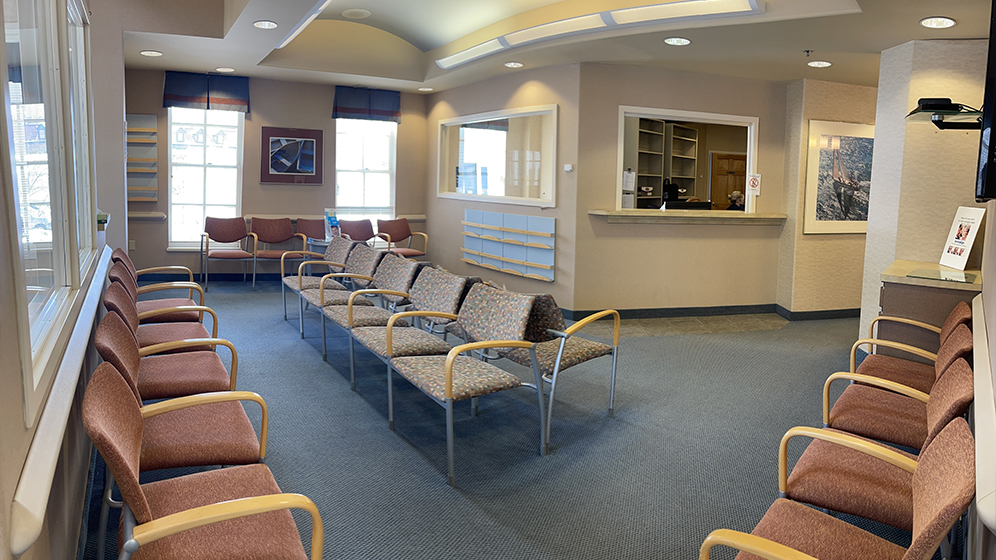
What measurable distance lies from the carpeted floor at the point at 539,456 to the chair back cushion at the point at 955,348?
73 cm

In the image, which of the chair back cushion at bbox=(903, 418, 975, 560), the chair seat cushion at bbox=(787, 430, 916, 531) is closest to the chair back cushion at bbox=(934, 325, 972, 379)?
the chair seat cushion at bbox=(787, 430, 916, 531)

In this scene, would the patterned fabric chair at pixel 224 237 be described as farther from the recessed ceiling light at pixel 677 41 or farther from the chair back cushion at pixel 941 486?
the chair back cushion at pixel 941 486

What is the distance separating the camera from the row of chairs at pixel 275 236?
8328mm

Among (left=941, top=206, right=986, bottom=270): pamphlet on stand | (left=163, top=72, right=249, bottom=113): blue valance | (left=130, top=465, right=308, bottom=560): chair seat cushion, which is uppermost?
(left=163, top=72, right=249, bottom=113): blue valance

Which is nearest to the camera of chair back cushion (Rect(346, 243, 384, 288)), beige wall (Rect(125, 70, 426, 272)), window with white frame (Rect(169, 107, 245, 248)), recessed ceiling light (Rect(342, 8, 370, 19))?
chair back cushion (Rect(346, 243, 384, 288))

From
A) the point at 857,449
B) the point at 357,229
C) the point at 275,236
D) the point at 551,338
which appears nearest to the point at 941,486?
the point at 857,449

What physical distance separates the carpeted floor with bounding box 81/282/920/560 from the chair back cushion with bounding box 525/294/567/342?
1.82ft

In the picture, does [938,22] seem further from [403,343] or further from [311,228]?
[311,228]

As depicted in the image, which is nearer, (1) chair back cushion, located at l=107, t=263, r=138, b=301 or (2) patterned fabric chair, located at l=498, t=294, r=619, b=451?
(1) chair back cushion, located at l=107, t=263, r=138, b=301

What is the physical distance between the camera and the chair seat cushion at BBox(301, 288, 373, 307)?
5227mm

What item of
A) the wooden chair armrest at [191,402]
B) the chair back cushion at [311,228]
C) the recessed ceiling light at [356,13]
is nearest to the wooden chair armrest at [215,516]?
the wooden chair armrest at [191,402]

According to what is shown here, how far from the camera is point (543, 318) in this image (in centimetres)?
372

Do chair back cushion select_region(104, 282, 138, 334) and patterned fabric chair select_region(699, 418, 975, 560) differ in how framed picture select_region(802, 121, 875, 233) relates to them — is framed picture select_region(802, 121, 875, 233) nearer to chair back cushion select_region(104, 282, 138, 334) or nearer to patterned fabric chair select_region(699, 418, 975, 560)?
patterned fabric chair select_region(699, 418, 975, 560)

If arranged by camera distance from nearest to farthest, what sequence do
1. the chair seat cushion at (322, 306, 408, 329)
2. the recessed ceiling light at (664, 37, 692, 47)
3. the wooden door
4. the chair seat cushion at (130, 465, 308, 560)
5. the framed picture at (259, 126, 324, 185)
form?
1. the chair seat cushion at (130, 465, 308, 560)
2. the chair seat cushion at (322, 306, 408, 329)
3. the recessed ceiling light at (664, 37, 692, 47)
4. the framed picture at (259, 126, 324, 185)
5. the wooden door
